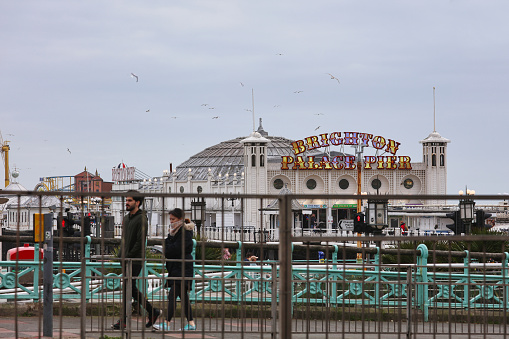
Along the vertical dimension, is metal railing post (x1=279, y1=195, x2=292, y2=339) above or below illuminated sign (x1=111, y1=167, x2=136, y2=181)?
below

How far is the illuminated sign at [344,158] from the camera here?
270 feet

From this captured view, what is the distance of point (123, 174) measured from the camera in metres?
138

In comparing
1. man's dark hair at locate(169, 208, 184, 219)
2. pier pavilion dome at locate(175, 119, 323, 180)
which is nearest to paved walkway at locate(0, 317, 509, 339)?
man's dark hair at locate(169, 208, 184, 219)

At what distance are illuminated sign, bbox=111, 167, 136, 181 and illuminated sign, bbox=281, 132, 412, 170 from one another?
180ft

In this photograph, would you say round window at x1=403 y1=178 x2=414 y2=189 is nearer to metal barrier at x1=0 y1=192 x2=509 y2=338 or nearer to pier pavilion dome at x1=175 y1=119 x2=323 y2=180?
pier pavilion dome at x1=175 y1=119 x2=323 y2=180

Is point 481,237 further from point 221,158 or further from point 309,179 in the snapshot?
point 221,158

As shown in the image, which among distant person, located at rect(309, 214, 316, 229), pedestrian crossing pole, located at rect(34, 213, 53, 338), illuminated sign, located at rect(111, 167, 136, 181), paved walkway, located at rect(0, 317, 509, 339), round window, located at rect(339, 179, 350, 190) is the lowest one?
distant person, located at rect(309, 214, 316, 229)

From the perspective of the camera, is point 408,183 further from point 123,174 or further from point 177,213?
point 177,213

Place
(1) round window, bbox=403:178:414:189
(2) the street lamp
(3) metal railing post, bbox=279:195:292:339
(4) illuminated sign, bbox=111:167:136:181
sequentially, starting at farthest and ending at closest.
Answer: (4) illuminated sign, bbox=111:167:136:181 → (1) round window, bbox=403:178:414:189 → (2) the street lamp → (3) metal railing post, bbox=279:195:292:339

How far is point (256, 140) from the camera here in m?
82.2

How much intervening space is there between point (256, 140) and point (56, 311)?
72.1 m

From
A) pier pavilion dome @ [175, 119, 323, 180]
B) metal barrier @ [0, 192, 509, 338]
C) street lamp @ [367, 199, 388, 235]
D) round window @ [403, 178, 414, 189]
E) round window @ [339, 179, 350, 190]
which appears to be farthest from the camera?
pier pavilion dome @ [175, 119, 323, 180]

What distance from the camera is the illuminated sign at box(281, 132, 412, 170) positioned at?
82438 mm

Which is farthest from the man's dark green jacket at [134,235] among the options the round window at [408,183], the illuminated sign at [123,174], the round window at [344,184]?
the illuminated sign at [123,174]
